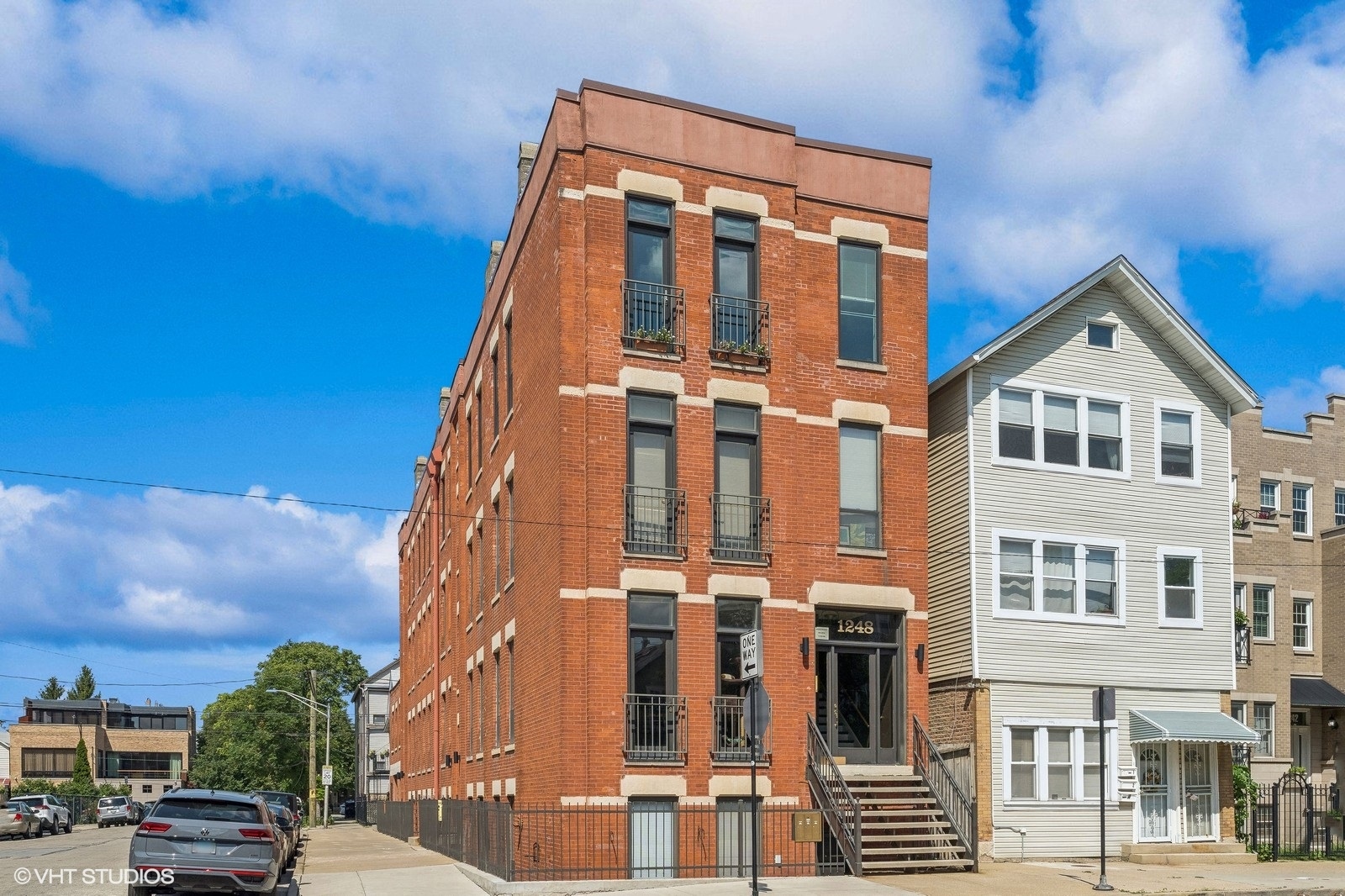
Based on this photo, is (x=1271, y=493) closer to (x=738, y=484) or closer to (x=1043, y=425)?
(x=1043, y=425)

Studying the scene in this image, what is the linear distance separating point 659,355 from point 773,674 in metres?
5.85

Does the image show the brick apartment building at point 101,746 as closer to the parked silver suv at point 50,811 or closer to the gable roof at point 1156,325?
the parked silver suv at point 50,811

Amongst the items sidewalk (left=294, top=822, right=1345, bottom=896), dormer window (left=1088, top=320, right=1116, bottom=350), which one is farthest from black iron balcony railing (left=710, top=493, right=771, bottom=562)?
dormer window (left=1088, top=320, right=1116, bottom=350)

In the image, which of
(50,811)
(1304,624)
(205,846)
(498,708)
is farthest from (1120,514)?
(50,811)

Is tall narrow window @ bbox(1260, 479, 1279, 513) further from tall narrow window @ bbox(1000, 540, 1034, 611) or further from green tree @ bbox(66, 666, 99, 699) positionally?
green tree @ bbox(66, 666, 99, 699)

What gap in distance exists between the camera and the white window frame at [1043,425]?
27.6 meters

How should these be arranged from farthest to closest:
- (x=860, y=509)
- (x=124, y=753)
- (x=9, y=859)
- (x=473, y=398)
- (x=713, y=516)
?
(x=124, y=753)
(x=473, y=398)
(x=9, y=859)
(x=860, y=509)
(x=713, y=516)

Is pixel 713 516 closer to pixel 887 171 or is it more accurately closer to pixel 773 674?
pixel 773 674

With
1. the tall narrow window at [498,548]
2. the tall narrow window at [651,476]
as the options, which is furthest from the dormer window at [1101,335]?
the tall narrow window at [498,548]

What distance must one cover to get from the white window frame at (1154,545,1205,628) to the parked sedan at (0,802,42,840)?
41283mm

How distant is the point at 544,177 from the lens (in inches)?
975

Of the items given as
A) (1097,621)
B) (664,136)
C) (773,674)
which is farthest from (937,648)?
(664,136)

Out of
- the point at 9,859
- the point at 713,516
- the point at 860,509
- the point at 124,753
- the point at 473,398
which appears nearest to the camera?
the point at 713,516

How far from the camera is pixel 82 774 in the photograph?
3637 inches
